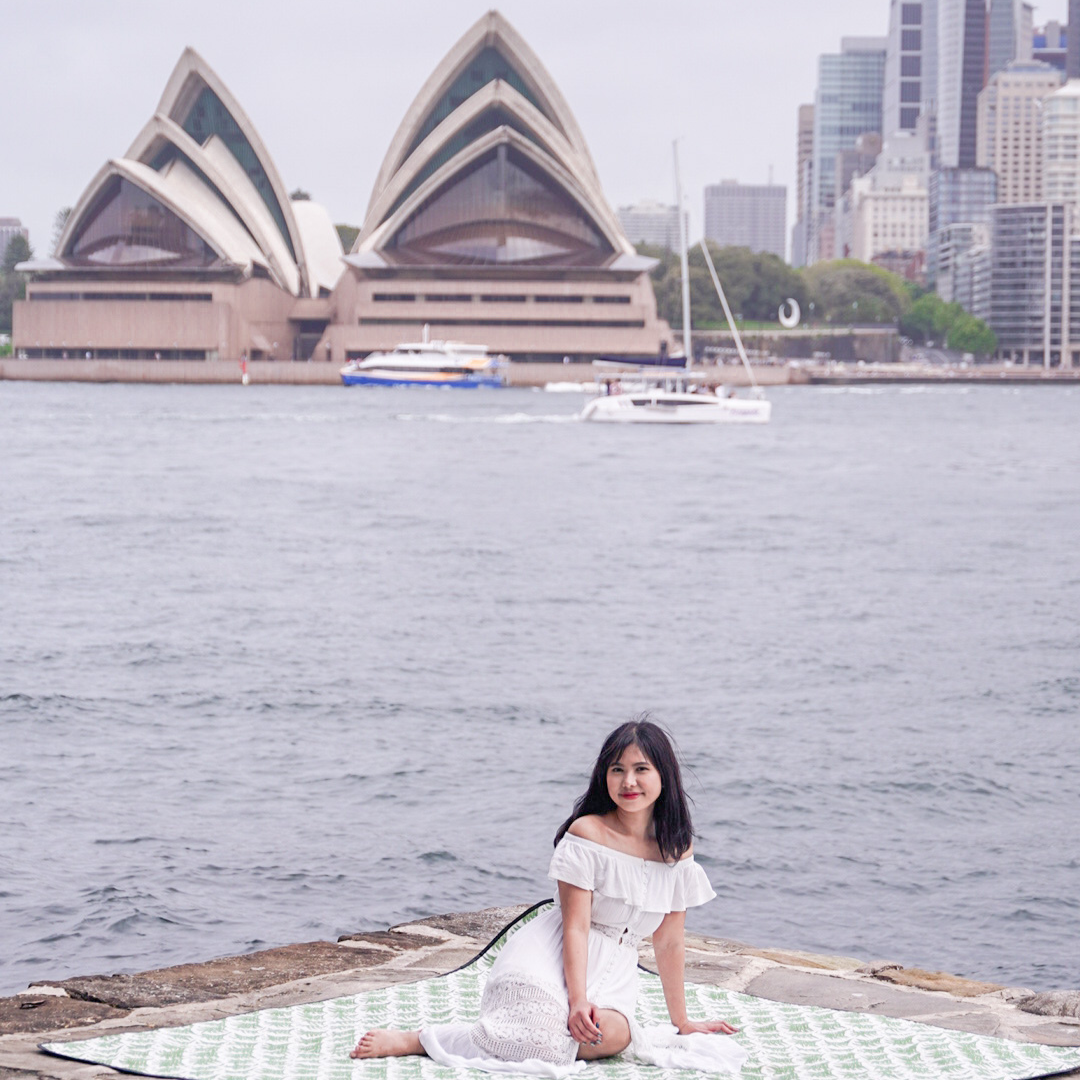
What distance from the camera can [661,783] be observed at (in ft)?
12.0

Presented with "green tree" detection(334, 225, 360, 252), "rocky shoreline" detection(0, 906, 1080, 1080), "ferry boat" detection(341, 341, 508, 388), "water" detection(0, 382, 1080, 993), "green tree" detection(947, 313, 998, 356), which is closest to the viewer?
"rocky shoreline" detection(0, 906, 1080, 1080)

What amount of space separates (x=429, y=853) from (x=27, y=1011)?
405 cm

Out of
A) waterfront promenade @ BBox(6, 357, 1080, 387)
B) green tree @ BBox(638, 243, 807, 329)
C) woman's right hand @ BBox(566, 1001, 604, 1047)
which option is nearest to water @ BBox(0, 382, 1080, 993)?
woman's right hand @ BBox(566, 1001, 604, 1047)

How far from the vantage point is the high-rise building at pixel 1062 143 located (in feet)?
539

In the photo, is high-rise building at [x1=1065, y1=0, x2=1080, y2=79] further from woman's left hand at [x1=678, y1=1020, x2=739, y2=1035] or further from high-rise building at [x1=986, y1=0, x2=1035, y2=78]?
woman's left hand at [x1=678, y1=1020, x2=739, y2=1035]

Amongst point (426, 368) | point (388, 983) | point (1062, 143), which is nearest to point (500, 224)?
point (426, 368)

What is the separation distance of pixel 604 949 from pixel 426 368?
2605 inches

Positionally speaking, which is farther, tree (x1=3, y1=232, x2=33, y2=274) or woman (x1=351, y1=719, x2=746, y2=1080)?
tree (x1=3, y1=232, x2=33, y2=274)

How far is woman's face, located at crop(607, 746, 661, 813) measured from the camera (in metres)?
3.64

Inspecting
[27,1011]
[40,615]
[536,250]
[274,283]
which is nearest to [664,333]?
[536,250]

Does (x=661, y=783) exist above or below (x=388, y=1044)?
above

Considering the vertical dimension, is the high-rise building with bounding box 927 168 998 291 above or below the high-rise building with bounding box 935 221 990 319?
above

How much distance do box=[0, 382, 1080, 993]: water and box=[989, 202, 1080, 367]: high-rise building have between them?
313 feet

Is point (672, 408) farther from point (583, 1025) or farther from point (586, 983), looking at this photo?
point (583, 1025)
